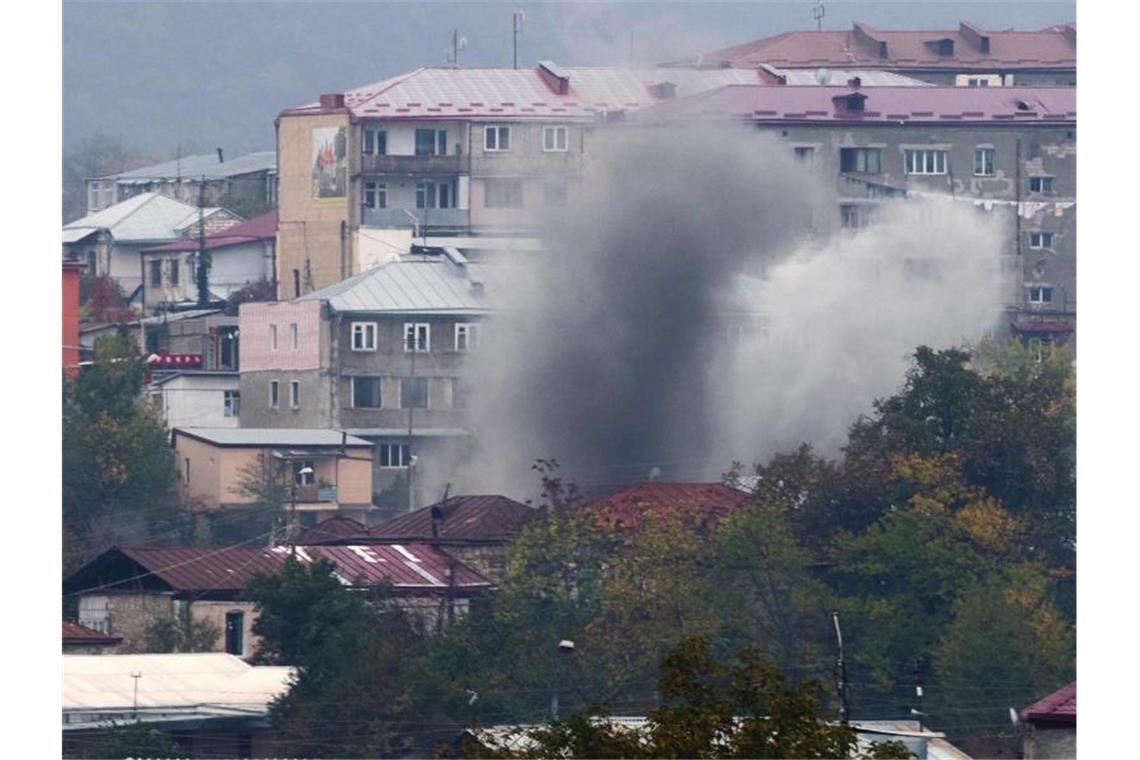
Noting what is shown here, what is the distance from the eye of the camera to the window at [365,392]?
3709 cm

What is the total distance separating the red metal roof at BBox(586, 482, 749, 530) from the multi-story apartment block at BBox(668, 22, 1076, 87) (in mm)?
12085

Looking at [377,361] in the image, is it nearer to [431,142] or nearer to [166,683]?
[431,142]

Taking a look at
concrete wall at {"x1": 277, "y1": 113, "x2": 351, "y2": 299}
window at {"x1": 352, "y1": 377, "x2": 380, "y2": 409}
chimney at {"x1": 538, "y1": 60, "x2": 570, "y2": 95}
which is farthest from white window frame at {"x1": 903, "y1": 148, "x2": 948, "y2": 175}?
window at {"x1": 352, "y1": 377, "x2": 380, "y2": 409}

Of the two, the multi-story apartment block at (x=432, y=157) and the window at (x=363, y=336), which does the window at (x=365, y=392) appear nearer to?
the window at (x=363, y=336)

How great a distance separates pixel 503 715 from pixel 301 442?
12.3 m

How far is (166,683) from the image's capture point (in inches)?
904

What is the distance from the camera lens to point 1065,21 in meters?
46.6

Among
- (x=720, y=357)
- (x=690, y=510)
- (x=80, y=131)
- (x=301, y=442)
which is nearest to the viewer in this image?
(x=690, y=510)

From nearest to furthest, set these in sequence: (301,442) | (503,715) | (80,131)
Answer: (503,715) < (301,442) < (80,131)

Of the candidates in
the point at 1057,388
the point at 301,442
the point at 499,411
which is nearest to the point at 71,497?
the point at 301,442

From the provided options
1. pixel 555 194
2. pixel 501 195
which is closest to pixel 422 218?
pixel 501 195

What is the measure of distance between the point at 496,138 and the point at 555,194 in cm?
128

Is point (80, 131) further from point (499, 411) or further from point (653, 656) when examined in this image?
point (653, 656)

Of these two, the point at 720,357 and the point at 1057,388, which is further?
the point at 720,357
